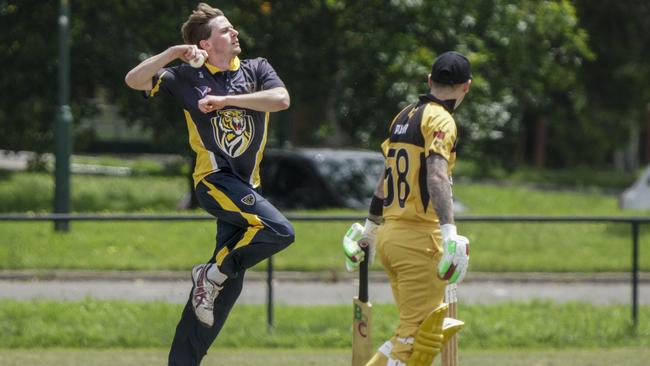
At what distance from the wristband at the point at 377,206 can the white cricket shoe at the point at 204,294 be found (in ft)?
3.15

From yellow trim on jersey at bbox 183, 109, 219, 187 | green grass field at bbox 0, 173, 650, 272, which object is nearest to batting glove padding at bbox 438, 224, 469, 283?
yellow trim on jersey at bbox 183, 109, 219, 187

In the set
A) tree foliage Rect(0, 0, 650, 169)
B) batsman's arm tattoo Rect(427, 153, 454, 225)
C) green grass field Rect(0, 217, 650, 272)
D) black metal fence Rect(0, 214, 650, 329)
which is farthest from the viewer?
tree foliage Rect(0, 0, 650, 169)

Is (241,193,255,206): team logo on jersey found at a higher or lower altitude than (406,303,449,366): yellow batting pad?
higher

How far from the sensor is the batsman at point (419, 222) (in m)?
6.59

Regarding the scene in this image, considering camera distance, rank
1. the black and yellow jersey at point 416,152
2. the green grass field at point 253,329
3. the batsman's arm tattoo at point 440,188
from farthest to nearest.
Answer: the green grass field at point 253,329 < the black and yellow jersey at point 416,152 < the batsman's arm tattoo at point 440,188

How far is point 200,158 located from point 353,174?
13.6 meters

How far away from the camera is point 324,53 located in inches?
888

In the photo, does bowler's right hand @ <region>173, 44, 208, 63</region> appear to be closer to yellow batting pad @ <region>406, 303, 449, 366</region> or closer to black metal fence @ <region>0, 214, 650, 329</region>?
yellow batting pad @ <region>406, 303, 449, 366</region>

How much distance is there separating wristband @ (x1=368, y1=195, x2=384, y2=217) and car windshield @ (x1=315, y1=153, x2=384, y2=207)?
13.0 m

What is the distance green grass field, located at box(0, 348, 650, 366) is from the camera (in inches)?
385

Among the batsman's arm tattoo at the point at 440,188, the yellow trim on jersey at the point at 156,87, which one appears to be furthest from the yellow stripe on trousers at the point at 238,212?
the batsman's arm tattoo at the point at 440,188

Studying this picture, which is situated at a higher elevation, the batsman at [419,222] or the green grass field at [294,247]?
the batsman at [419,222]

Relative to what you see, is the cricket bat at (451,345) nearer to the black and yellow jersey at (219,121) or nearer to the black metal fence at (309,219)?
the black and yellow jersey at (219,121)

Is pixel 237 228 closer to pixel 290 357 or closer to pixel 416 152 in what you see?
pixel 416 152
